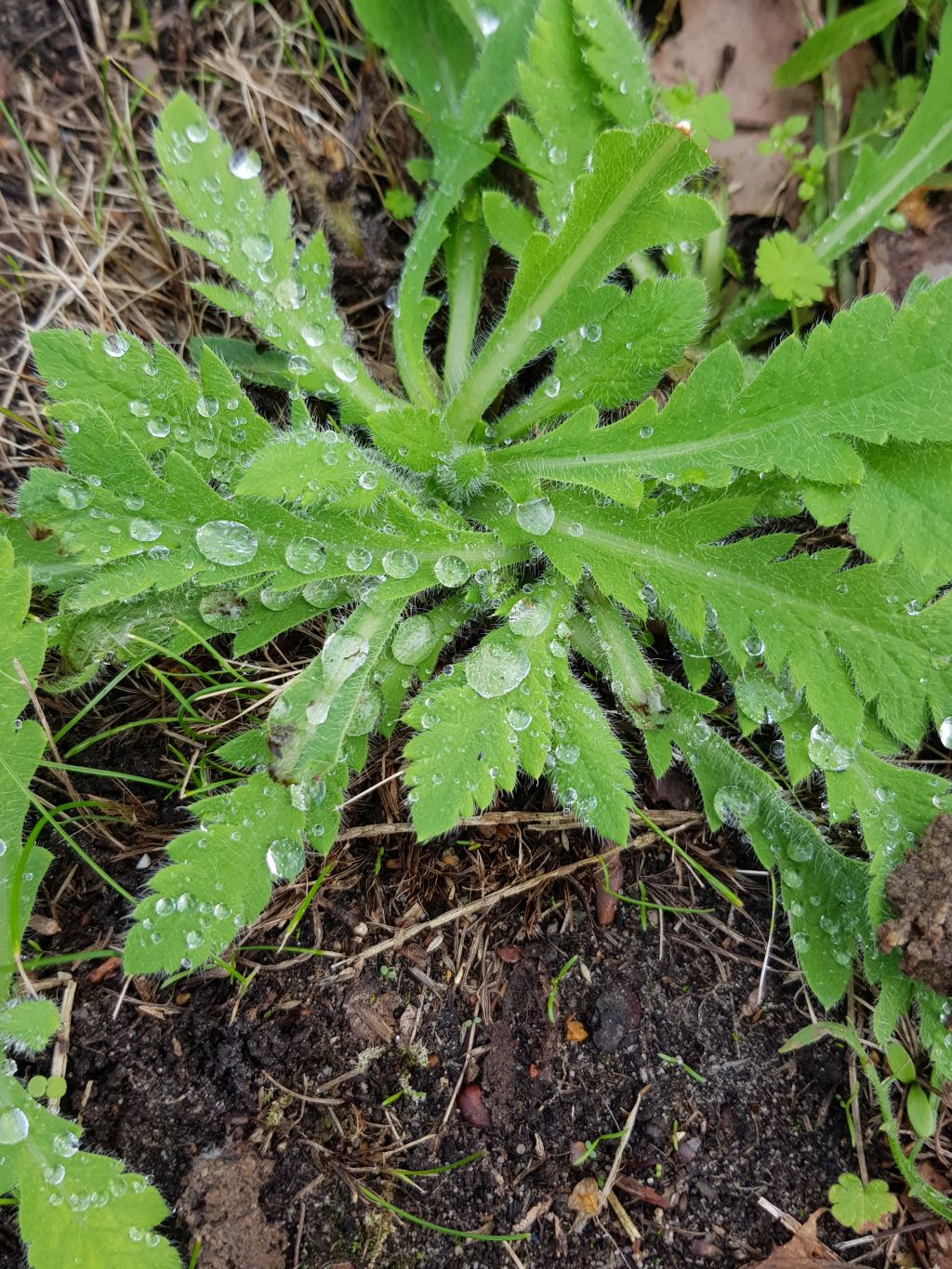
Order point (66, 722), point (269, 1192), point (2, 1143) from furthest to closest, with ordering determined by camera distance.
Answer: point (66, 722)
point (269, 1192)
point (2, 1143)

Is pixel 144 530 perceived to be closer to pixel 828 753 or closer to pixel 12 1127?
pixel 12 1127

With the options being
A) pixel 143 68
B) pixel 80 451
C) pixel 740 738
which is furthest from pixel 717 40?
pixel 80 451

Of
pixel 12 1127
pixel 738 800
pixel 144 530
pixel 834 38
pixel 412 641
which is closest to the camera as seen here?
pixel 12 1127

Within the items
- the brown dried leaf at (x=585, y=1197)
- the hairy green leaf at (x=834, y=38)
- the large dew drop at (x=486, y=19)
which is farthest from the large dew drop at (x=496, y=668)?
the hairy green leaf at (x=834, y=38)

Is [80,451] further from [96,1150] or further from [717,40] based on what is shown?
[717,40]

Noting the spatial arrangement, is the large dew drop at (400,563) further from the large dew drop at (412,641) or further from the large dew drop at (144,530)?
the large dew drop at (144,530)

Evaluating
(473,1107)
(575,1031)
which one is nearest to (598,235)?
(575,1031)
